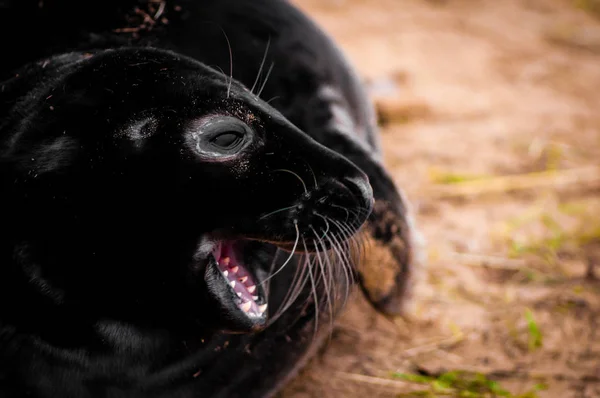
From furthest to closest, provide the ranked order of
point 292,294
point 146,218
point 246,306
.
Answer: point 292,294 < point 246,306 < point 146,218

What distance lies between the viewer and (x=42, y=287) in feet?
5.74

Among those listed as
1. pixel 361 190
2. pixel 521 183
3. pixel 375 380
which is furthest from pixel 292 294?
pixel 521 183

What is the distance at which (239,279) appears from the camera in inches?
75.0

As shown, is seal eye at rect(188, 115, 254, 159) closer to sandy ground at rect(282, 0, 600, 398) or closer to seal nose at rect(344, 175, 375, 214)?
seal nose at rect(344, 175, 375, 214)

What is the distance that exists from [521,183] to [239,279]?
233 cm

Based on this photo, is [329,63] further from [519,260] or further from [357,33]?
[357,33]

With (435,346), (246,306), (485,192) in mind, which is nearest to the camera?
(246,306)

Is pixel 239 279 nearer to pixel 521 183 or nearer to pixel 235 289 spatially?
pixel 235 289

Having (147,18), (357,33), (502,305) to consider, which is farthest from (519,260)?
(357,33)

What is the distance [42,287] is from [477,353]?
1566 mm

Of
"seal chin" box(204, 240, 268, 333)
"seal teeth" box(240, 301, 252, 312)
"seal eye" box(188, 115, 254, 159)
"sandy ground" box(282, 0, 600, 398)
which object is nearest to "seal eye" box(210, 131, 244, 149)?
"seal eye" box(188, 115, 254, 159)

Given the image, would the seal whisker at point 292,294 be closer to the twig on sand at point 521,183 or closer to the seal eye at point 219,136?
the seal eye at point 219,136

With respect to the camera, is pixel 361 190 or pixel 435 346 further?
pixel 435 346

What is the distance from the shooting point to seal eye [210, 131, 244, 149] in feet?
5.74
